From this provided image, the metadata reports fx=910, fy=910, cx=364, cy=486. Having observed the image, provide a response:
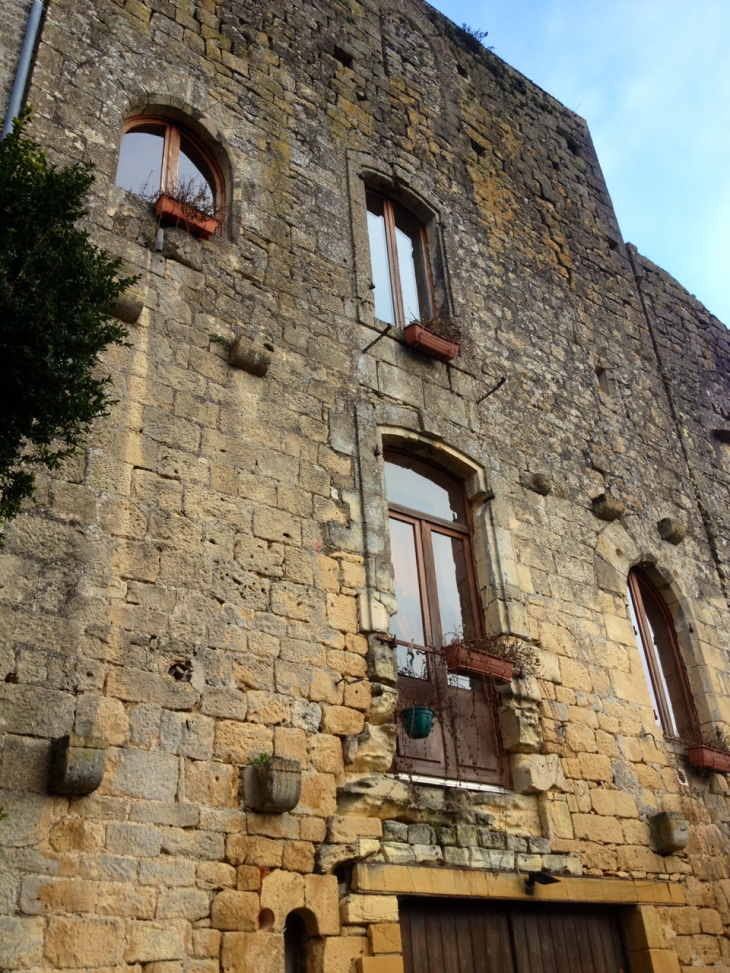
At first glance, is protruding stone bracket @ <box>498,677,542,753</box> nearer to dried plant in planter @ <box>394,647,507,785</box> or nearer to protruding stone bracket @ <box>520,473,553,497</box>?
dried plant in planter @ <box>394,647,507,785</box>

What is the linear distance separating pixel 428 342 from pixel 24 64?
3455 mm

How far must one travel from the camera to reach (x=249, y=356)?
19.8 feet

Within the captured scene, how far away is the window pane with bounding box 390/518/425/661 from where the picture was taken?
622cm

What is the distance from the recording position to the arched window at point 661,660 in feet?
25.2

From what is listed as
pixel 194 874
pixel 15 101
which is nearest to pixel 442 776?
pixel 194 874

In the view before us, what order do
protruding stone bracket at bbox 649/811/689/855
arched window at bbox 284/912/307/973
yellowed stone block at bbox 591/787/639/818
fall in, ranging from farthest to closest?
protruding stone bracket at bbox 649/811/689/855 → yellowed stone block at bbox 591/787/639/818 → arched window at bbox 284/912/307/973

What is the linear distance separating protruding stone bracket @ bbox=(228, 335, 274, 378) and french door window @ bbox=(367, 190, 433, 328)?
1698 millimetres

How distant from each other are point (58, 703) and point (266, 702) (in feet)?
3.92

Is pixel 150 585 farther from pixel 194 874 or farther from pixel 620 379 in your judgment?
pixel 620 379

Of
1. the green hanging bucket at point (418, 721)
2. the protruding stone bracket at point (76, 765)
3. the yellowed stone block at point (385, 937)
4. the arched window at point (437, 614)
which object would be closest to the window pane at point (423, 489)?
the arched window at point (437, 614)

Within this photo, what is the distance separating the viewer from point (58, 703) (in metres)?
4.31

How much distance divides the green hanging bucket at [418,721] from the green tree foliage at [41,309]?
279cm

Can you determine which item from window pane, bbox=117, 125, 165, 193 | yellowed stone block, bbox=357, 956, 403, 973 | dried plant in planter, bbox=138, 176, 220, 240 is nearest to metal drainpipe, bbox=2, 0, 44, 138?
window pane, bbox=117, 125, 165, 193

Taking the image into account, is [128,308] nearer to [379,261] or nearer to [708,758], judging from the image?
[379,261]
